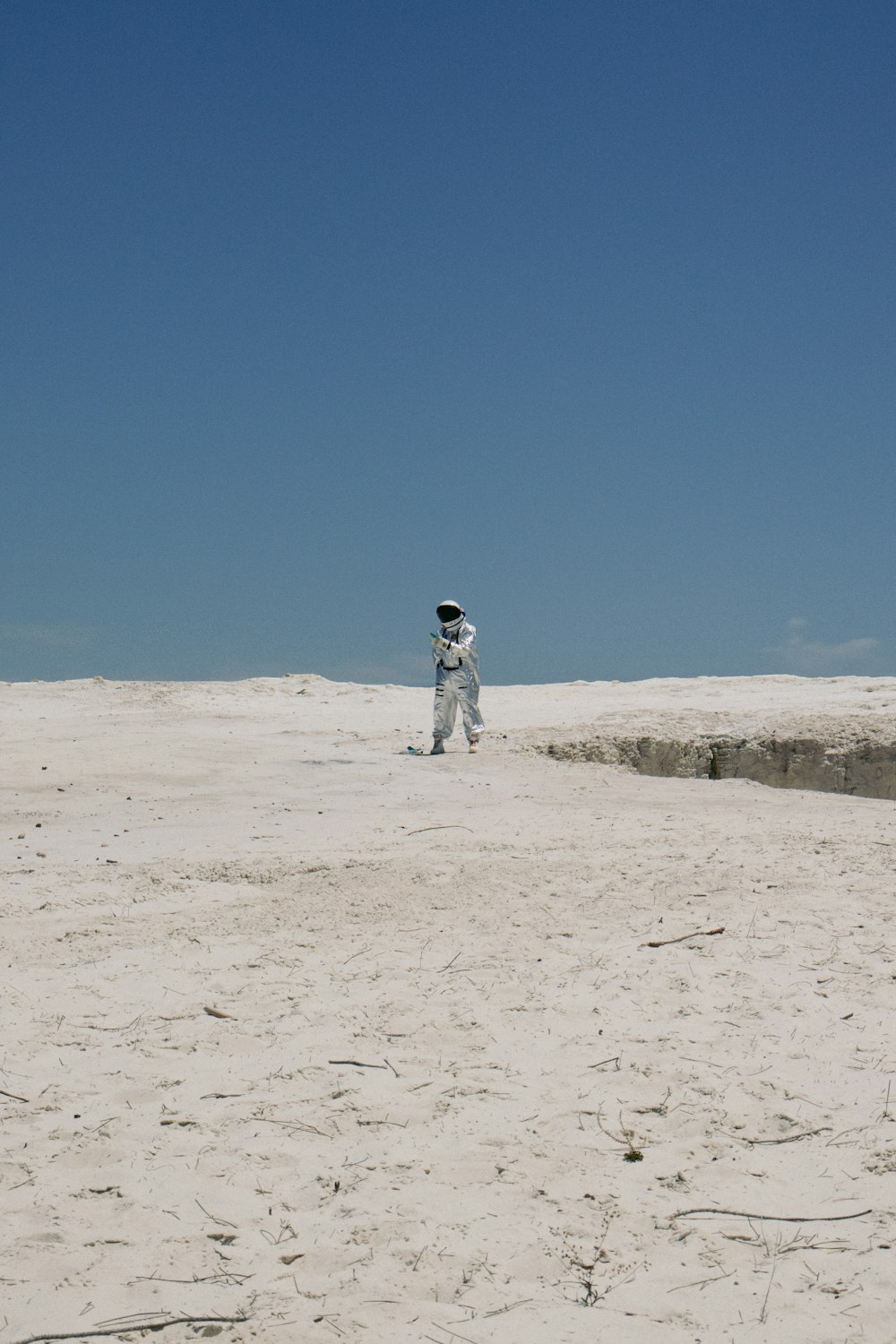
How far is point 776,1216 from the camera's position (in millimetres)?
3518

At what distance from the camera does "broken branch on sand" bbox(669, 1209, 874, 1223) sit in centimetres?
349

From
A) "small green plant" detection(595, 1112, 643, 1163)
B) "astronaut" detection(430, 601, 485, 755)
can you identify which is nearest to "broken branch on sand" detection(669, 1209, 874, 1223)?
"small green plant" detection(595, 1112, 643, 1163)

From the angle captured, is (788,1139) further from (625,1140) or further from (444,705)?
(444,705)

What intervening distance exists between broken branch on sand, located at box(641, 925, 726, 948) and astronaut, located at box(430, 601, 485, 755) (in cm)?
782

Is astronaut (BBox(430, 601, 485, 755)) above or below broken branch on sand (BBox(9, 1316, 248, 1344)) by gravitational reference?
above

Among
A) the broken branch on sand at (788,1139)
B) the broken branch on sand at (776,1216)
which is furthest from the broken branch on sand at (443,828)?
the broken branch on sand at (776,1216)

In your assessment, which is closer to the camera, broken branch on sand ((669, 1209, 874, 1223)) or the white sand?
the white sand

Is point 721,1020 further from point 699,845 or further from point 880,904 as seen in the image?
point 699,845

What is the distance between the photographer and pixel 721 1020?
5.03m

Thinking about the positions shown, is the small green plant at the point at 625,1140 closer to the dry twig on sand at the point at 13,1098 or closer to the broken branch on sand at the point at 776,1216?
the broken branch on sand at the point at 776,1216

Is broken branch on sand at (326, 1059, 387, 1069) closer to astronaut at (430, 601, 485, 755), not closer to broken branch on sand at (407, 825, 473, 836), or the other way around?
broken branch on sand at (407, 825, 473, 836)

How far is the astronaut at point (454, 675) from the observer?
551 inches

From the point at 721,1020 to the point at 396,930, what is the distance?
1927mm

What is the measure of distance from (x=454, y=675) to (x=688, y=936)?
8.15 metres
